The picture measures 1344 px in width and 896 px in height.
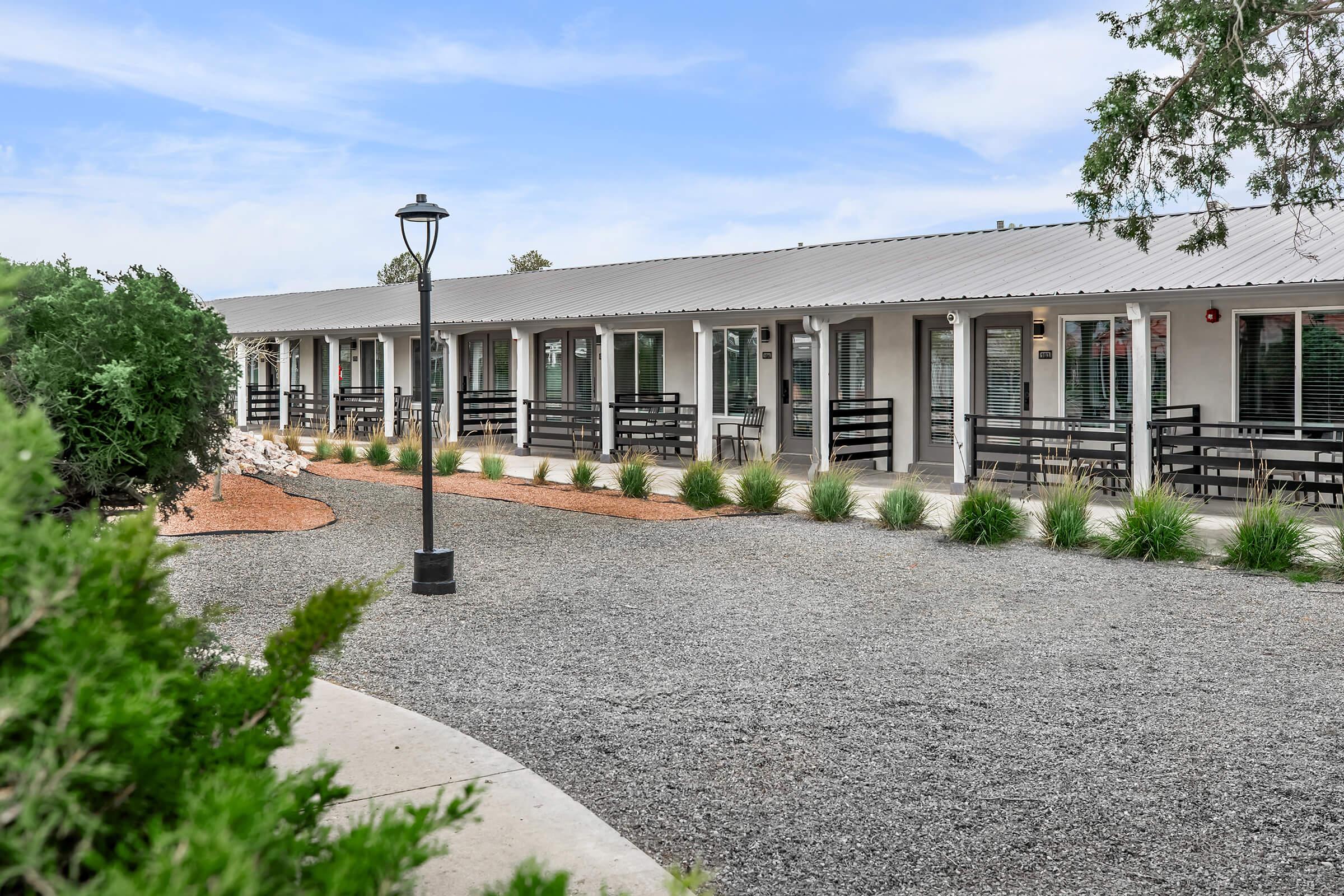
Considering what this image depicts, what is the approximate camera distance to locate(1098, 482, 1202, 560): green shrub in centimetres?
1040

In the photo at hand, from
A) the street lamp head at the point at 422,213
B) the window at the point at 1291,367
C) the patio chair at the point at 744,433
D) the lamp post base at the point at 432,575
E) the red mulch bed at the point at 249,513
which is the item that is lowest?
the lamp post base at the point at 432,575

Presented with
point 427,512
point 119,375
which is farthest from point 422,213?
point 119,375

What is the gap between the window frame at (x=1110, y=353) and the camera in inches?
608

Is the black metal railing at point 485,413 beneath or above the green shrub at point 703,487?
above

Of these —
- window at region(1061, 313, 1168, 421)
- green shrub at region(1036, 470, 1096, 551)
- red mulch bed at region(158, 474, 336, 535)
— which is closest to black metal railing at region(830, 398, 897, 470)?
window at region(1061, 313, 1168, 421)

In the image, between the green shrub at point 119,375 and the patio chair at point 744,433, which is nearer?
the green shrub at point 119,375

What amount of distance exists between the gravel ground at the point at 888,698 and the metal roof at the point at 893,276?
16.6ft

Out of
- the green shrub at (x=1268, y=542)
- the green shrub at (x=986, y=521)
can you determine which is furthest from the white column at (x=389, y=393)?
the green shrub at (x=1268, y=542)

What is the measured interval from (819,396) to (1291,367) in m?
5.86

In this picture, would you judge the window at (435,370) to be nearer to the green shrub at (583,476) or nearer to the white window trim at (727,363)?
the white window trim at (727,363)

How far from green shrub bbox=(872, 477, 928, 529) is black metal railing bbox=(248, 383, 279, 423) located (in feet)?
72.9

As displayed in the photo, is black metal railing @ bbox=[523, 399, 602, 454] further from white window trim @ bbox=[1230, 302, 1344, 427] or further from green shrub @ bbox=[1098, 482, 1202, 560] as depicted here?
green shrub @ bbox=[1098, 482, 1202, 560]

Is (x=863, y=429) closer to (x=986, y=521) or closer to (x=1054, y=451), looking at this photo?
(x=1054, y=451)

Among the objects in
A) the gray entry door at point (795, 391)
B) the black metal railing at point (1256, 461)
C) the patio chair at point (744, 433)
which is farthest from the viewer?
the patio chair at point (744, 433)
